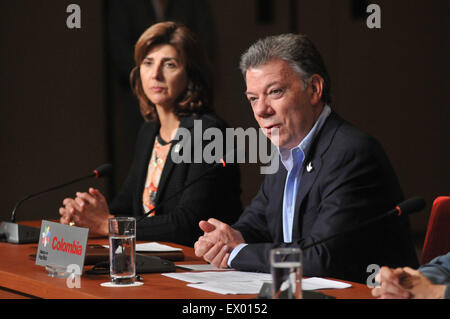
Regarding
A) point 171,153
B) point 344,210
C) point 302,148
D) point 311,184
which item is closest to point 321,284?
point 344,210

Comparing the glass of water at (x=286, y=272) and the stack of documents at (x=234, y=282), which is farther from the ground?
the glass of water at (x=286, y=272)

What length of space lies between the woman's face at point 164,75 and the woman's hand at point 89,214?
1.94 feet

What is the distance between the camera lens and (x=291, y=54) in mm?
2326

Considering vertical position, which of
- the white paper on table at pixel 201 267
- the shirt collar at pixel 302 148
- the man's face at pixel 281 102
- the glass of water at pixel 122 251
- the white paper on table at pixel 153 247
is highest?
the man's face at pixel 281 102

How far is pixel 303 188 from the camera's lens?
7.45ft

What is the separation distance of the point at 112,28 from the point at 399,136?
2649 millimetres

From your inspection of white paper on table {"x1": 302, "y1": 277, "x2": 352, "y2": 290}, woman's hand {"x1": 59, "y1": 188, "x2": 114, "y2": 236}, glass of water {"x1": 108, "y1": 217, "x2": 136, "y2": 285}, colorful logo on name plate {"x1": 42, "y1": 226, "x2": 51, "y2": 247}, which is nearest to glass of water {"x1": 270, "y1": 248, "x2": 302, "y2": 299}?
white paper on table {"x1": 302, "y1": 277, "x2": 352, "y2": 290}

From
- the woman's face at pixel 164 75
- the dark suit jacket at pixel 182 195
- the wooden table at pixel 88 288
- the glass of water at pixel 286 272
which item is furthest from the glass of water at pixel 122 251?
the woman's face at pixel 164 75

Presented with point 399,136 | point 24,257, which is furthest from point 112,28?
point 24,257

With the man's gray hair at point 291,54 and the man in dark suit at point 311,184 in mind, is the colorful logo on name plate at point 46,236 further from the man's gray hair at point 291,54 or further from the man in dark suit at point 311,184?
the man's gray hair at point 291,54

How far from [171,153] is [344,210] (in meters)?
1.17

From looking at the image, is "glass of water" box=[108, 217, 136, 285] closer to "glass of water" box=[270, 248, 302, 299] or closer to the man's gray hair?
"glass of water" box=[270, 248, 302, 299]

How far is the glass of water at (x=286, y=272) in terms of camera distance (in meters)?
1.43
